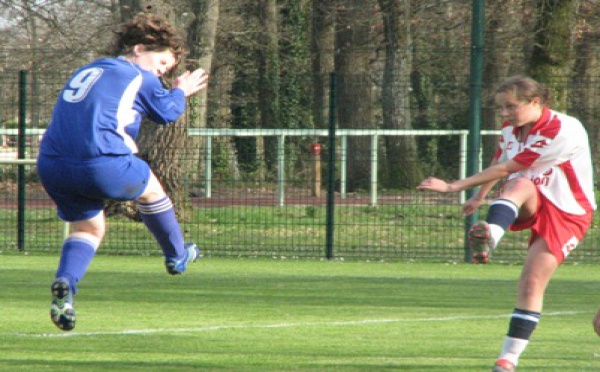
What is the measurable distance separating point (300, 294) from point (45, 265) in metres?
4.11

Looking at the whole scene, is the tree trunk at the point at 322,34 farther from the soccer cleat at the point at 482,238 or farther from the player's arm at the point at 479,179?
the soccer cleat at the point at 482,238

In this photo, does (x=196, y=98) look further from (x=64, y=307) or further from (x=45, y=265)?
(x=64, y=307)

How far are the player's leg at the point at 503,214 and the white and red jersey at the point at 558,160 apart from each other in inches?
3.4

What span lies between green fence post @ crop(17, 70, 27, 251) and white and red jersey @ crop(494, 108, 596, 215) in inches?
397

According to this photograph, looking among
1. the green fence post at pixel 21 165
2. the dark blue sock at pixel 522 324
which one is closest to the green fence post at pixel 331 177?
the green fence post at pixel 21 165

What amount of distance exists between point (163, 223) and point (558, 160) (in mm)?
2331

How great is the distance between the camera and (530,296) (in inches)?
271

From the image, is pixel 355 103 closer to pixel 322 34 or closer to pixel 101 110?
pixel 101 110

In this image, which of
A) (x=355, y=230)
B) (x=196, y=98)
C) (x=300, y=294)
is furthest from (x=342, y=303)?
(x=196, y=98)

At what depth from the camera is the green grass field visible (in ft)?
24.0

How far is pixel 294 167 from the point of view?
16.7m

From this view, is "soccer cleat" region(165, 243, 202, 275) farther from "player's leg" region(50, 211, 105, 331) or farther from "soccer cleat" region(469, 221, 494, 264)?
"soccer cleat" region(469, 221, 494, 264)

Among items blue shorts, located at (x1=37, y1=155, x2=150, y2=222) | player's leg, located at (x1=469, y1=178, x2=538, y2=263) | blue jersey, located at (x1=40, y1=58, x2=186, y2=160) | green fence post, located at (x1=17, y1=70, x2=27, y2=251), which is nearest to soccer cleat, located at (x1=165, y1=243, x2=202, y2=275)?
blue shorts, located at (x1=37, y1=155, x2=150, y2=222)

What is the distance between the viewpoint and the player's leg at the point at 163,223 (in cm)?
737
